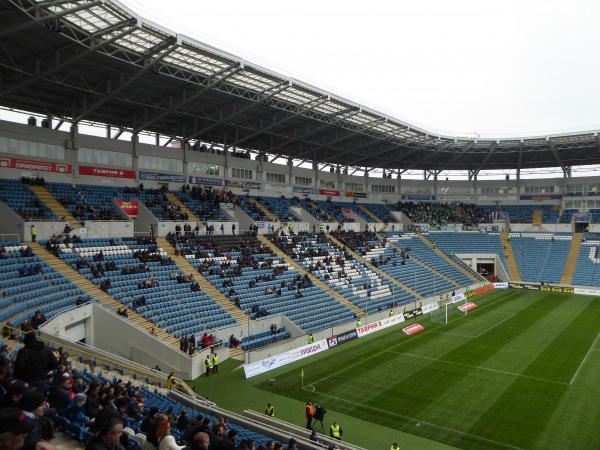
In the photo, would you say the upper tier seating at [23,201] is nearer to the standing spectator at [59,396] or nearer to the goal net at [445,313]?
the standing spectator at [59,396]

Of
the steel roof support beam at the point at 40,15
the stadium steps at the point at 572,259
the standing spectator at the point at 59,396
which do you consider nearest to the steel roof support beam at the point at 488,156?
the stadium steps at the point at 572,259

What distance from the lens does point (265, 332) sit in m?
29.2

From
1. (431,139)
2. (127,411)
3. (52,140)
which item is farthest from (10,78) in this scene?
(431,139)

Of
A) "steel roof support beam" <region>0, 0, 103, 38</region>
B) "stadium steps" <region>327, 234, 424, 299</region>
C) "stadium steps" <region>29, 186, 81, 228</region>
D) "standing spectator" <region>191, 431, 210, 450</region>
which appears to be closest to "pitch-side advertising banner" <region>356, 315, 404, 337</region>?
"stadium steps" <region>327, 234, 424, 299</region>

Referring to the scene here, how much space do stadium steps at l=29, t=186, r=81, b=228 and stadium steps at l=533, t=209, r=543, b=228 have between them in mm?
59309

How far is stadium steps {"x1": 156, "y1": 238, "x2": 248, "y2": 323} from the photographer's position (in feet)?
95.8

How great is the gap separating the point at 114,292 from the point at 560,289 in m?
48.0

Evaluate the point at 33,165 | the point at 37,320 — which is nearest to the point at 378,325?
the point at 37,320

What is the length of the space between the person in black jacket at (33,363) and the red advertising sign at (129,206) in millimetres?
30793

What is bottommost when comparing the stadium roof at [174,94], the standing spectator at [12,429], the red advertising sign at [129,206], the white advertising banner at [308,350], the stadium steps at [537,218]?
the white advertising banner at [308,350]

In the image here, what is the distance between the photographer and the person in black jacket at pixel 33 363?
6.78m

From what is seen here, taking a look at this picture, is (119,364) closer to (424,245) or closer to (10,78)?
(10,78)

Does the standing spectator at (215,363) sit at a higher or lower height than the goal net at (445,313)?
higher

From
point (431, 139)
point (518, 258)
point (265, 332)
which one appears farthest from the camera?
point (518, 258)
